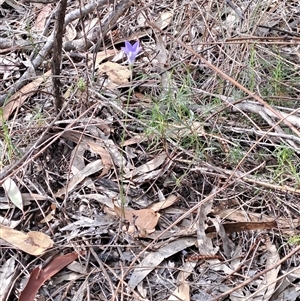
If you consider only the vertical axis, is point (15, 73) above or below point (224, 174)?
above

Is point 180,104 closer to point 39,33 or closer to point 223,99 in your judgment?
point 223,99

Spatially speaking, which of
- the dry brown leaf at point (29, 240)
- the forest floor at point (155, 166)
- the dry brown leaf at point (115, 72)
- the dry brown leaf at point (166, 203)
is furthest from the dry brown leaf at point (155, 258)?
the dry brown leaf at point (115, 72)

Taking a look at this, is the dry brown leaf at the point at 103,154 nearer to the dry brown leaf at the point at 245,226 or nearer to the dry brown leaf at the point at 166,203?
the dry brown leaf at the point at 166,203

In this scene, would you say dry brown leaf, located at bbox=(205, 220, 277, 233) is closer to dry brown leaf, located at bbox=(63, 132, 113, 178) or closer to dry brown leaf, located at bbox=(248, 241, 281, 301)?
dry brown leaf, located at bbox=(248, 241, 281, 301)

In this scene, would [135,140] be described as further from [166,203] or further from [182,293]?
[182,293]

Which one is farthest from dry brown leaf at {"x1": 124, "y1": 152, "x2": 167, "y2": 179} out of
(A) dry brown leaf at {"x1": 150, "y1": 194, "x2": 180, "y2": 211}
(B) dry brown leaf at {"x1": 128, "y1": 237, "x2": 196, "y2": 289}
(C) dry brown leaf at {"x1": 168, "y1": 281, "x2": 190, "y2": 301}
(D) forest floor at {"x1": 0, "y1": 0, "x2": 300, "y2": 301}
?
(C) dry brown leaf at {"x1": 168, "y1": 281, "x2": 190, "y2": 301}

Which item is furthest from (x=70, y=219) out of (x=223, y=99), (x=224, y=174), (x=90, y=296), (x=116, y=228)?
(x=223, y=99)

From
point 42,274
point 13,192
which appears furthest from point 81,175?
point 42,274

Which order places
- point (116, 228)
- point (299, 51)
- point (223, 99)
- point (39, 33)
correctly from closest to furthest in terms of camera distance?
point (116, 228) → point (223, 99) → point (299, 51) → point (39, 33)
